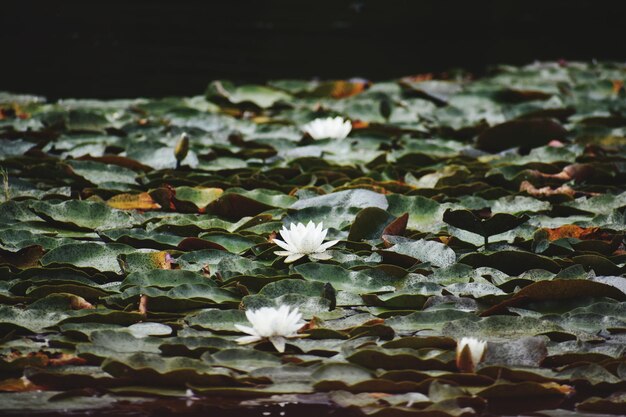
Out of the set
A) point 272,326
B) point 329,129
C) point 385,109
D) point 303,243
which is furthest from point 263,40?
point 272,326

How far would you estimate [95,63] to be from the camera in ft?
19.6

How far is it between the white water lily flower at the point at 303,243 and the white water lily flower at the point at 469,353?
1.87 ft

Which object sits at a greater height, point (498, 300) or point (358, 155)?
point (358, 155)

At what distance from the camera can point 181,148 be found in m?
2.86

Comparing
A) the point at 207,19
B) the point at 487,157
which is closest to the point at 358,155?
the point at 487,157

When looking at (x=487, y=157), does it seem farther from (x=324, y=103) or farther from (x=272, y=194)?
(x=324, y=103)

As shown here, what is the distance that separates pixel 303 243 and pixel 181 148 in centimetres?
96

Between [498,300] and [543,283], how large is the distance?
97mm

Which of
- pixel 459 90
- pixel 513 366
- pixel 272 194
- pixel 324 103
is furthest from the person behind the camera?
pixel 459 90

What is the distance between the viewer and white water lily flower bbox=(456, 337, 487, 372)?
153 cm

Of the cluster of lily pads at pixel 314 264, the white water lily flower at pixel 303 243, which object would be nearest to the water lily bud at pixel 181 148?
the cluster of lily pads at pixel 314 264

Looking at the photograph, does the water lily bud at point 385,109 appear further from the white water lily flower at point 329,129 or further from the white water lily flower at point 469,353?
the white water lily flower at point 469,353

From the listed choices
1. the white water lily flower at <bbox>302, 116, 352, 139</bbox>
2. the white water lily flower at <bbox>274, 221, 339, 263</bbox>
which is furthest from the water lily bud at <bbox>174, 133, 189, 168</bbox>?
the white water lily flower at <bbox>274, 221, 339, 263</bbox>

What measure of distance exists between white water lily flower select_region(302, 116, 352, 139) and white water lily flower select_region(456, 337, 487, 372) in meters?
1.81
